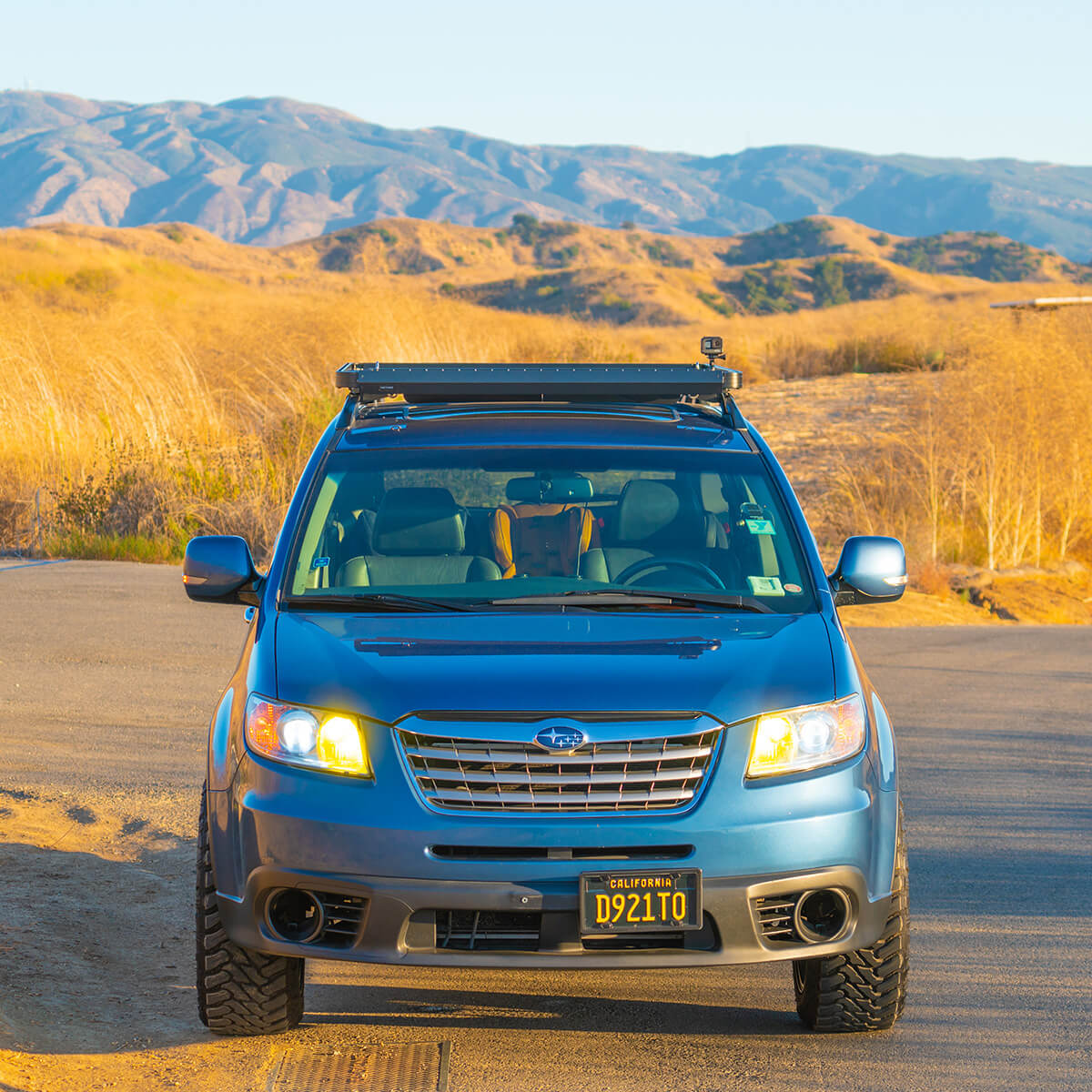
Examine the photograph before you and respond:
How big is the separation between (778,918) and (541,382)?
7.49 feet

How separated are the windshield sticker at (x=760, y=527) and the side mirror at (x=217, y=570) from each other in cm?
163

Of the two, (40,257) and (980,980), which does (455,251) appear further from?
(980,980)

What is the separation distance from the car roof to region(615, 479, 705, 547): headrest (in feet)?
0.62

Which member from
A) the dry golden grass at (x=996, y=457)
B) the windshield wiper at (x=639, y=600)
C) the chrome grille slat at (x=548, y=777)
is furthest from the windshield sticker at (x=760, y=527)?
the dry golden grass at (x=996, y=457)

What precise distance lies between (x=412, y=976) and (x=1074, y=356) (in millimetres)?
13724

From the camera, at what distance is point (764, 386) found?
110 ft

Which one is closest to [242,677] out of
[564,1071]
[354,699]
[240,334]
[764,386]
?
[354,699]

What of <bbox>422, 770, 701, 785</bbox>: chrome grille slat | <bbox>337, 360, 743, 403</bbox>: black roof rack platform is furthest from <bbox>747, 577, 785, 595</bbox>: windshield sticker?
<bbox>422, 770, 701, 785</bbox>: chrome grille slat

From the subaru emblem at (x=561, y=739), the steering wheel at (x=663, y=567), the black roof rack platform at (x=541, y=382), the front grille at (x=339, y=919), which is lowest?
the front grille at (x=339, y=919)

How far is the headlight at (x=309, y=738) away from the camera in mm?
3883

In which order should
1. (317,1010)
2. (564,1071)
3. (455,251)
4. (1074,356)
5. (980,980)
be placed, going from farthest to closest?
(455,251) → (1074,356) → (980,980) → (317,1010) → (564,1071)

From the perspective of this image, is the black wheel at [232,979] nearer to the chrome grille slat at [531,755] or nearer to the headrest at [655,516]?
the chrome grille slat at [531,755]

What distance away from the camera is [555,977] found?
504 centimetres

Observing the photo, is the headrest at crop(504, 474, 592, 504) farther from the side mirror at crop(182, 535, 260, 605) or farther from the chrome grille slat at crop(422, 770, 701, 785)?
the chrome grille slat at crop(422, 770, 701, 785)
